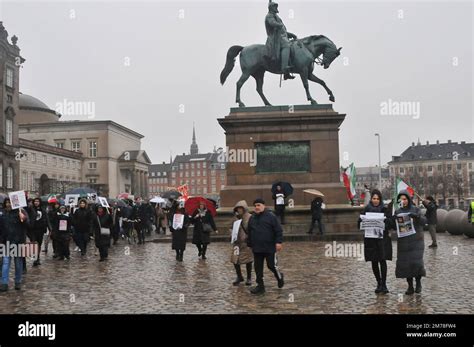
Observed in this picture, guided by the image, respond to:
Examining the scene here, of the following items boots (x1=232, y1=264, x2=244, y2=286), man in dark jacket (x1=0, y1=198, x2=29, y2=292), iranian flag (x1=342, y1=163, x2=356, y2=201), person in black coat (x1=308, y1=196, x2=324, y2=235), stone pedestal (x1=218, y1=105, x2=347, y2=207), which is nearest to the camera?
boots (x1=232, y1=264, x2=244, y2=286)

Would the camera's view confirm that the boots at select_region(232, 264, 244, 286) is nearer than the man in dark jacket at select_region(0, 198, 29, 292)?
Yes

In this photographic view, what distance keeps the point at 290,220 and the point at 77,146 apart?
9190cm

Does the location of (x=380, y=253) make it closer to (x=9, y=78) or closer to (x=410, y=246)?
(x=410, y=246)

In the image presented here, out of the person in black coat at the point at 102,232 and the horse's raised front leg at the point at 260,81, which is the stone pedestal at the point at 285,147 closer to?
the horse's raised front leg at the point at 260,81

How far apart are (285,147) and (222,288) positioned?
1288cm

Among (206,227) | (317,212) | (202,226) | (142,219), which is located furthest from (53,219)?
(317,212)

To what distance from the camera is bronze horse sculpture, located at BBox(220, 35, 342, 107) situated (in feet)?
78.5

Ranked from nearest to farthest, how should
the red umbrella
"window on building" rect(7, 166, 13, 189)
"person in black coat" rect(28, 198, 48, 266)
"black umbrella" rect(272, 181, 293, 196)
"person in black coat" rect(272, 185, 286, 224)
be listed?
1. "person in black coat" rect(28, 198, 48, 266)
2. the red umbrella
3. "person in black coat" rect(272, 185, 286, 224)
4. "black umbrella" rect(272, 181, 293, 196)
5. "window on building" rect(7, 166, 13, 189)

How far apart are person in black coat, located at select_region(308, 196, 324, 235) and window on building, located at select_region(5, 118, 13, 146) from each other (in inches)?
1892

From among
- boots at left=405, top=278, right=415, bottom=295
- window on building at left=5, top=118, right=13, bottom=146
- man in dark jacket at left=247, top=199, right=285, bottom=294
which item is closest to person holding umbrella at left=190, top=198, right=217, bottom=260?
man in dark jacket at left=247, top=199, right=285, bottom=294

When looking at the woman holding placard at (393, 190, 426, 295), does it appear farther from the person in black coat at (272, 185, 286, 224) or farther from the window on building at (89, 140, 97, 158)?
the window on building at (89, 140, 97, 158)

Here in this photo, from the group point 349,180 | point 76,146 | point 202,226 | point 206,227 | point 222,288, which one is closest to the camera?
point 222,288

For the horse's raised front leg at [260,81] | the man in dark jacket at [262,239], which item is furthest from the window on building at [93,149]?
the man in dark jacket at [262,239]

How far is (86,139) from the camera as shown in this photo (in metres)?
107
